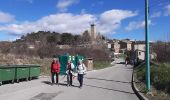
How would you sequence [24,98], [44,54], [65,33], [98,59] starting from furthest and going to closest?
[65,33], [98,59], [44,54], [24,98]

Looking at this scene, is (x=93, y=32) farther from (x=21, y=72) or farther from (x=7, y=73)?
(x=7, y=73)

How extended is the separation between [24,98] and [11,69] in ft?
30.0

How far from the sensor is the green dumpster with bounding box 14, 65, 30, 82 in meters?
24.4

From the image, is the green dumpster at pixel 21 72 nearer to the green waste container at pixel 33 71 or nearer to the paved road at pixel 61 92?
the green waste container at pixel 33 71

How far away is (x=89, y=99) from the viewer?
594 inches

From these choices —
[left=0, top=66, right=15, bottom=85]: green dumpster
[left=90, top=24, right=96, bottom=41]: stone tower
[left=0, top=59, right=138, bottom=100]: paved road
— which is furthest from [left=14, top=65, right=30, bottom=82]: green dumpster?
[left=90, top=24, right=96, bottom=41]: stone tower

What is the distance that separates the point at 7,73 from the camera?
22.9m

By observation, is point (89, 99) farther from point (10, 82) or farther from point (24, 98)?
point (10, 82)

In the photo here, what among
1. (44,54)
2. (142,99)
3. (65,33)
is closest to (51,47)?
(44,54)

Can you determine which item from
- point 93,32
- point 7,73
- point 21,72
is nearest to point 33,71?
point 21,72

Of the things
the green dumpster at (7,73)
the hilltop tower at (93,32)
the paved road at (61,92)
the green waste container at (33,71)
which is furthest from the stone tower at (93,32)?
the paved road at (61,92)

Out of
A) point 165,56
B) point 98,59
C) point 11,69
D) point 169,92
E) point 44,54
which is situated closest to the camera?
point 169,92

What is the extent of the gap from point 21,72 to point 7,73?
8.06 ft

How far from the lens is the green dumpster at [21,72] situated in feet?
80.2
